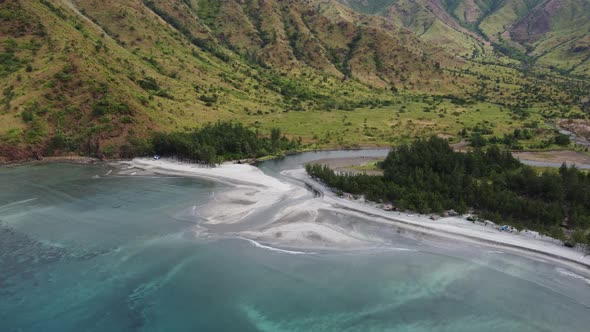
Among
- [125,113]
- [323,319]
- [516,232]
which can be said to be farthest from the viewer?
[125,113]

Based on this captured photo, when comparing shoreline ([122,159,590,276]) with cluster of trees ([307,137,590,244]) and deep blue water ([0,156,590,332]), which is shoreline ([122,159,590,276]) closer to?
deep blue water ([0,156,590,332])

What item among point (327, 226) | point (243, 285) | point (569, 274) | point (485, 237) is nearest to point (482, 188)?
point (485, 237)

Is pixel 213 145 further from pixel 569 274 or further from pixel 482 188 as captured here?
pixel 569 274

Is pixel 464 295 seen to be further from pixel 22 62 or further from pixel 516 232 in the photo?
pixel 22 62

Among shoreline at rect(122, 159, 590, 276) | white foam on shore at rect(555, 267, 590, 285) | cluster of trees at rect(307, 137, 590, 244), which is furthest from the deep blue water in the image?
cluster of trees at rect(307, 137, 590, 244)

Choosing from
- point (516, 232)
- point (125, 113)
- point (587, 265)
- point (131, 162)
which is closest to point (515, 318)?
point (587, 265)

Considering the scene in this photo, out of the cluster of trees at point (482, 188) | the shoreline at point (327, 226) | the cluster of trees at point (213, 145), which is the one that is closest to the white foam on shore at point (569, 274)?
the shoreline at point (327, 226)

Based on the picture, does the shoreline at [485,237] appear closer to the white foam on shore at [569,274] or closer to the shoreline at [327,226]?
the shoreline at [327,226]
